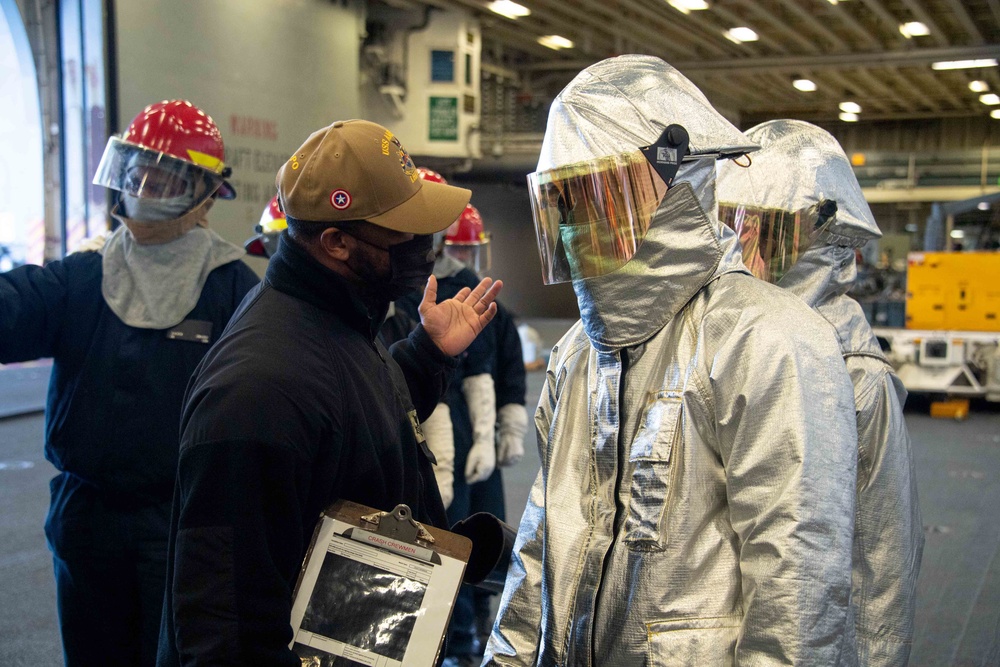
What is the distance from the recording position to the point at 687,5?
11.2m

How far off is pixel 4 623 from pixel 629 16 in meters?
10.7

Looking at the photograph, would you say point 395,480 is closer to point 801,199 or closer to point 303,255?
point 303,255

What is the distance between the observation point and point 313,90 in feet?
29.6

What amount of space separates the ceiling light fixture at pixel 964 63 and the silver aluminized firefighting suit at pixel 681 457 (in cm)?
1375

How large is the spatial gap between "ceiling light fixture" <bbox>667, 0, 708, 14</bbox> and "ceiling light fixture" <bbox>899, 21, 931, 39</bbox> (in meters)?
2.91

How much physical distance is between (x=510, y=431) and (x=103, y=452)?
2.07 meters

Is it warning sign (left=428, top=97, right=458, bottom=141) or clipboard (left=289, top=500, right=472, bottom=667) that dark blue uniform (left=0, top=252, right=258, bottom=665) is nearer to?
clipboard (left=289, top=500, right=472, bottom=667)

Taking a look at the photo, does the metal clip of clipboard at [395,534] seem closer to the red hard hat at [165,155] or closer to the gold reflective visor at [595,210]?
the gold reflective visor at [595,210]

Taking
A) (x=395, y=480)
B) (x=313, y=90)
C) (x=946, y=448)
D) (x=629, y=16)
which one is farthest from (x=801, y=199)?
(x=629, y=16)

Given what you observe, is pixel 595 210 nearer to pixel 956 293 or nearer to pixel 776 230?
pixel 776 230

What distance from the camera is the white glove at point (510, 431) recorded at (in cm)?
412

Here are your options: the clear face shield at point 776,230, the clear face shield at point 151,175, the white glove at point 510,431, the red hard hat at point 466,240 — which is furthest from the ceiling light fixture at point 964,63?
the clear face shield at point 151,175

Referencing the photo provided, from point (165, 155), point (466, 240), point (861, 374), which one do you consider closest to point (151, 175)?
point (165, 155)

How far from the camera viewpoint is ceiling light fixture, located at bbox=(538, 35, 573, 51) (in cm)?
1345
